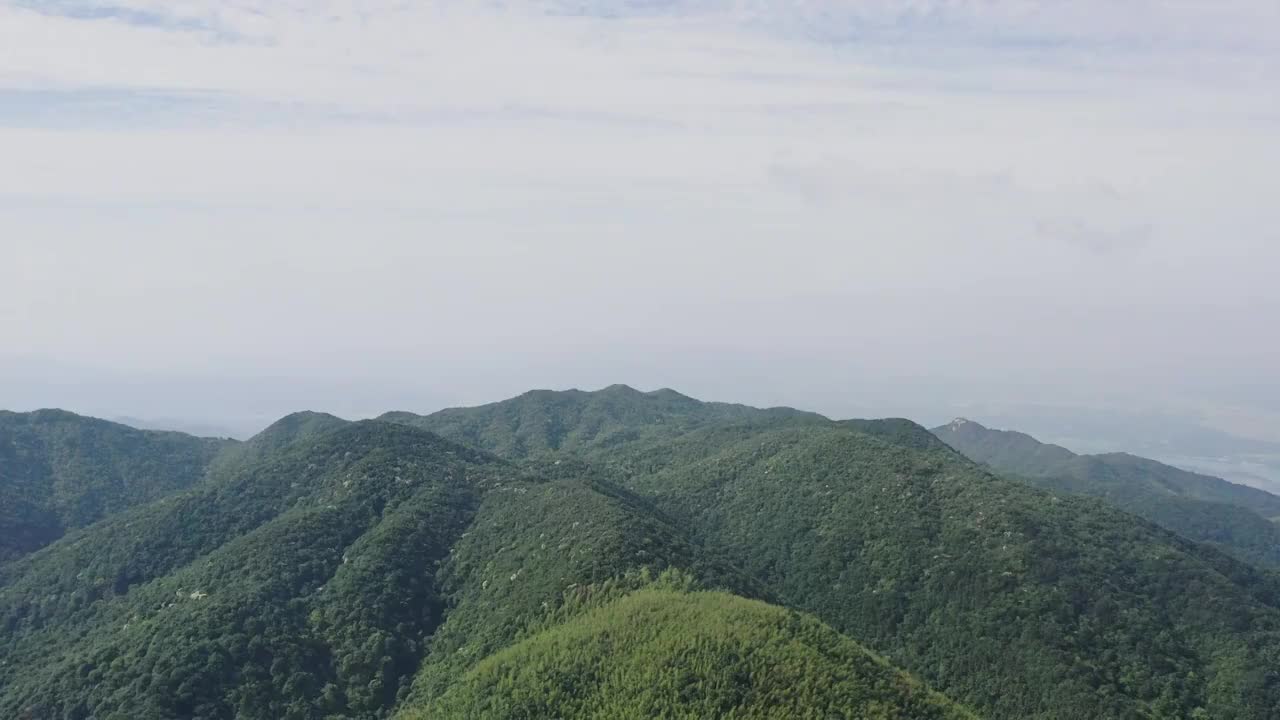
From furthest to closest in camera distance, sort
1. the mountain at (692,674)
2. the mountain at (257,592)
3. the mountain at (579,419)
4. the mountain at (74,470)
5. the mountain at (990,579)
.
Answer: the mountain at (579,419) < the mountain at (74,470) < the mountain at (990,579) < the mountain at (257,592) < the mountain at (692,674)

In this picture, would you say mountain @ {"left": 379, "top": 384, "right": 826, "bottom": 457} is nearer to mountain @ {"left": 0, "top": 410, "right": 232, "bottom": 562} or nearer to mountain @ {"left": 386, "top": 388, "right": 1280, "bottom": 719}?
mountain @ {"left": 386, "top": 388, "right": 1280, "bottom": 719}

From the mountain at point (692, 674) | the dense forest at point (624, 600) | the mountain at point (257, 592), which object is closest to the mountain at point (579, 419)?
the dense forest at point (624, 600)

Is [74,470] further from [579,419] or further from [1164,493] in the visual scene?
[1164,493]

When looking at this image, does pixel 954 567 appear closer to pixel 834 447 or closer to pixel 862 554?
pixel 862 554

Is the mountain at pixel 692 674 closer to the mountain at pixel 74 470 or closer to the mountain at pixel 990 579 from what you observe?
the mountain at pixel 990 579

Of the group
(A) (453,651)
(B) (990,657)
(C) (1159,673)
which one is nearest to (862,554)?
(B) (990,657)

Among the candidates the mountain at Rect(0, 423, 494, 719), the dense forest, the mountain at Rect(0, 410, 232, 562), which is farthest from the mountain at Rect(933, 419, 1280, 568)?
the mountain at Rect(0, 410, 232, 562)
